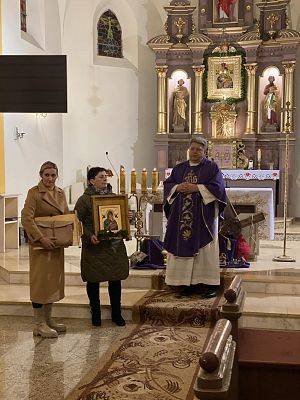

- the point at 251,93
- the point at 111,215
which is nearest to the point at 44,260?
the point at 111,215

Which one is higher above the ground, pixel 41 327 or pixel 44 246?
pixel 44 246

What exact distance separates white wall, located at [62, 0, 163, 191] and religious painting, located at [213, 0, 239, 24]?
1539mm

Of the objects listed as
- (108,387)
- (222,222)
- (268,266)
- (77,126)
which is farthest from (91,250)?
(77,126)

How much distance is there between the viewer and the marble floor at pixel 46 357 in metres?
4.10

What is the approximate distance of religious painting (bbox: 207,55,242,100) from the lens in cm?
1353

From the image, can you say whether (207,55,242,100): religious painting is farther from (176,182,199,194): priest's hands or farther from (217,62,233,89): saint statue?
(176,182,199,194): priest's hands

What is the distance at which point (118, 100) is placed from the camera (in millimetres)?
13742

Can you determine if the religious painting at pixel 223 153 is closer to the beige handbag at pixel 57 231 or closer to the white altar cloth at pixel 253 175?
the white altar cloth at pixel 253 175

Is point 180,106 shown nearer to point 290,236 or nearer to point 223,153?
point 223,153

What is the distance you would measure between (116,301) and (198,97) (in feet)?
29.2

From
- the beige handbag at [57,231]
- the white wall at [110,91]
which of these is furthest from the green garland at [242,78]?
the beige handbag at [57,231]

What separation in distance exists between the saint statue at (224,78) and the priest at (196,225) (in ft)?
25.9

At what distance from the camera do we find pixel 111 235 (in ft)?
17.9

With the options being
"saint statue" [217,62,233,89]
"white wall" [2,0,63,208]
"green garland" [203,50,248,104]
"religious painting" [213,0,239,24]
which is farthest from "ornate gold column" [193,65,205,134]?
"white wall" [2,0,63,208]
